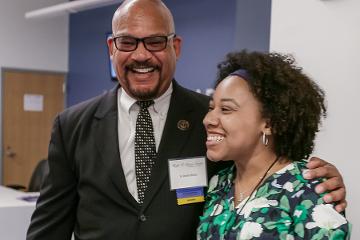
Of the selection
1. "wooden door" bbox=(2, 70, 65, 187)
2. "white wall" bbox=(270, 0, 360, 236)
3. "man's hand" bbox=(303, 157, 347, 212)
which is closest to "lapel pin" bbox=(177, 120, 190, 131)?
"man's hand" bbox=(303, 157, 347, 212)

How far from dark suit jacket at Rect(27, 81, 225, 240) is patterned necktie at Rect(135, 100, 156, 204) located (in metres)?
0.03

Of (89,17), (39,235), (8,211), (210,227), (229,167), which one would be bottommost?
(8,211)

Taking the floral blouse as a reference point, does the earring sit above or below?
above

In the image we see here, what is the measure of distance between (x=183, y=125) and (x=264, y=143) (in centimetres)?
34

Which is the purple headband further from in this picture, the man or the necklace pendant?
the necklace pendant

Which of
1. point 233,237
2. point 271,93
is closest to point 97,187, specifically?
point 233,237

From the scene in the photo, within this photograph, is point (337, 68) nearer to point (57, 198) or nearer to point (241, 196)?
point (241, 196)

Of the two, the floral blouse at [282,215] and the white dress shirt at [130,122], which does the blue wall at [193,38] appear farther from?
the floral blouse at [282,215]

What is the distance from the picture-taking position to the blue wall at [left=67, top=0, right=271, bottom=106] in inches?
135

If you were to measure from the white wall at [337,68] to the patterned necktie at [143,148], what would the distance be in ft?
2.92

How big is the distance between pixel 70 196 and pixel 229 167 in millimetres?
572

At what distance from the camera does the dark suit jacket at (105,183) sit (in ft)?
5.00

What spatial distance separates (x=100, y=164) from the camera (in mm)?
1577

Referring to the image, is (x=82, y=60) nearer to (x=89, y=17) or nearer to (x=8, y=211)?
(x=89, y=17)
